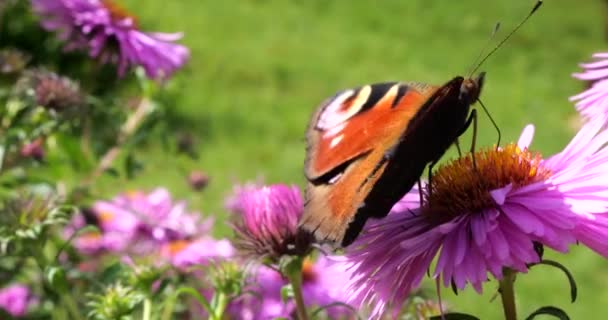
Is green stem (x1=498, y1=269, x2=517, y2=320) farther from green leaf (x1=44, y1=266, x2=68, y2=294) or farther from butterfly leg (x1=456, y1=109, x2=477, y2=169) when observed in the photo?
green leaf (x1=44, y1=266, x2=68, y2=294)

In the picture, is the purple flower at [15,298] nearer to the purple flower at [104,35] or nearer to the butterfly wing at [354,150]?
the purple flower at [104,35]

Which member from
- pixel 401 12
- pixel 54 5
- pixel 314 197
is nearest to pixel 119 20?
pixel 54 5

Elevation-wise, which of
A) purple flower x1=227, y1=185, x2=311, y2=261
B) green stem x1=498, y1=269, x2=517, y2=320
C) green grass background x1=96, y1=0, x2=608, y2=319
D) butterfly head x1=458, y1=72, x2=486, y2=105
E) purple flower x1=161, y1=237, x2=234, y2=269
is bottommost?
green grass background x1=96, y1=0, x2=608, y2=319

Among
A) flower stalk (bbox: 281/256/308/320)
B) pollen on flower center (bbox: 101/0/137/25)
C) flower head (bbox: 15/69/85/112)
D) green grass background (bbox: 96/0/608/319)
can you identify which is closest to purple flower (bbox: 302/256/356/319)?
flower stalk (bbox: 281/256/308/320)

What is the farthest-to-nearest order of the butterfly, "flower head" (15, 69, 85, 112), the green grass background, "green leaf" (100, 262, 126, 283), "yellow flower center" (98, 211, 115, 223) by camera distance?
the green grass background, "yellow flower center" (98, 211, 115, 223), "flower head" (15, 69, 85, 112), "green leaf" (100, 262, 126, 283), the butterfly

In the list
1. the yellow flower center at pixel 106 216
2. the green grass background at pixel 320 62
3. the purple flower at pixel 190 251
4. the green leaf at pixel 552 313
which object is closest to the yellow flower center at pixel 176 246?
the purple flower at pixel 190 251

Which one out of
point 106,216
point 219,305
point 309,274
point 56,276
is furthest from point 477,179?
point 106,216
